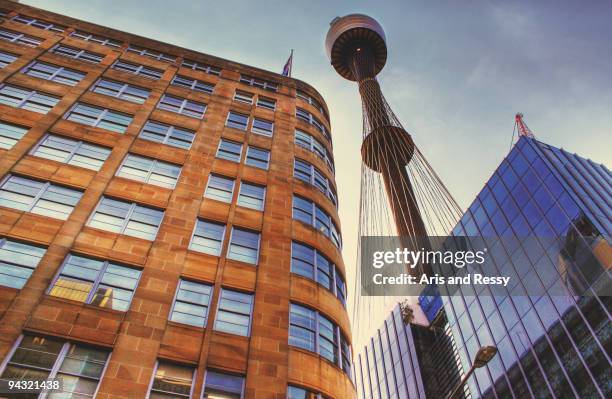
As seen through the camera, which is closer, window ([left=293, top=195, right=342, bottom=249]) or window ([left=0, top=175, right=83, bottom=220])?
window ([left=0, top=175, right=83, bottom=220])

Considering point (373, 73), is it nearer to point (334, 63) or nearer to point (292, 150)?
point (334, 63)

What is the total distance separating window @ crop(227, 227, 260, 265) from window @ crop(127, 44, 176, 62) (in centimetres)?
1961

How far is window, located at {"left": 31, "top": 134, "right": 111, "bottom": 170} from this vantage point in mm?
20031

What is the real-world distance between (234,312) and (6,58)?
2277 centimetres

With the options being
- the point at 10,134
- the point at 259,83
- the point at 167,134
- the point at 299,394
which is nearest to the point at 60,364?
the point at 299,394

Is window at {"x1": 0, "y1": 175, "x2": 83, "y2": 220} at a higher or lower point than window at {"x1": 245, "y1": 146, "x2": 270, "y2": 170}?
lower

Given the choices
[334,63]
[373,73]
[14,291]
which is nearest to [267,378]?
[14,291]

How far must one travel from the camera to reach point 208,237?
61.2 ft

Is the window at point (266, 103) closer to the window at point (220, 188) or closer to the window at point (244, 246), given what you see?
the window at point (220, 188)

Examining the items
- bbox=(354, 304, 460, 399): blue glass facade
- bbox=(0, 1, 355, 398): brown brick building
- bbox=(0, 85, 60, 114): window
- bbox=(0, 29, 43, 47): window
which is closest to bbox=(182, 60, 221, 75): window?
bbox=(0, 1, 355, 398): brown brick building

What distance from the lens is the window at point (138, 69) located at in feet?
97.8

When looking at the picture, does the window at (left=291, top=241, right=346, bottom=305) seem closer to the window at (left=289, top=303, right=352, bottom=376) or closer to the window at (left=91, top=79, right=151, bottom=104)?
the window at (left=289, top=303, right=352, bottom=376)

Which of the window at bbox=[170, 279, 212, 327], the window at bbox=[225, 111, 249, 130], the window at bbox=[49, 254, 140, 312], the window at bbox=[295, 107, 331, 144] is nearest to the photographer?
the window at bbox=[49, 254, 140, 312]

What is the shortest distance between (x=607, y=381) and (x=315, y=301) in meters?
18.7
